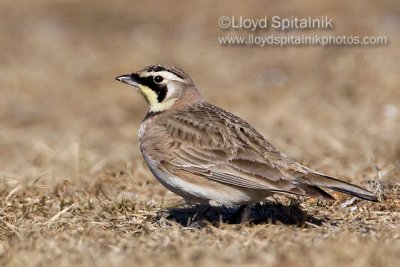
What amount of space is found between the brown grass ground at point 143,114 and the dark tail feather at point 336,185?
0.98ft

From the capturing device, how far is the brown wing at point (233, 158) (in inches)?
252

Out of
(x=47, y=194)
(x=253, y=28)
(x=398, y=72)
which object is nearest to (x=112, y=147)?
(x=47, y=194)

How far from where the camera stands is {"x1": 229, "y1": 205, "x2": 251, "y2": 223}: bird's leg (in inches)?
278

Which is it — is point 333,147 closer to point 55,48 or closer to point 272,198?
point 272,198

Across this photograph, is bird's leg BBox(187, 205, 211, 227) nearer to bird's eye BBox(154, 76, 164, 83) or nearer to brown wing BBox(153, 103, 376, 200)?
brown wing BBox(153, 103, 376, 200)

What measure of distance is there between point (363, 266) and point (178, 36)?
1229 centimetres

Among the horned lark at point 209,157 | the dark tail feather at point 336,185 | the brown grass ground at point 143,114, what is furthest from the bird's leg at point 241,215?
the dark tail feather at point 336,185

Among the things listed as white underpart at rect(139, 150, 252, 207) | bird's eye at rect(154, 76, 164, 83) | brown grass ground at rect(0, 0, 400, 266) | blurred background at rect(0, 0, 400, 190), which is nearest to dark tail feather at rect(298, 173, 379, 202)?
brown grass ground at rect(0, 0, 400, 266)

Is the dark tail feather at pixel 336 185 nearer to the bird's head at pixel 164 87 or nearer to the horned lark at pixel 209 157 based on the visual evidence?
the horned lark at pixel 209 157

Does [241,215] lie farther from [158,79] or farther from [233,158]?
[158,79]

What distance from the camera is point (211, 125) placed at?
715 cm

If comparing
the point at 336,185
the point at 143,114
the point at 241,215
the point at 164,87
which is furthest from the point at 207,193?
the point at 143,114

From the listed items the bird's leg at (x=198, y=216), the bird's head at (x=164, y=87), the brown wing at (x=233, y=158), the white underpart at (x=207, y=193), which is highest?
the bird's head at (x=164, y=87)

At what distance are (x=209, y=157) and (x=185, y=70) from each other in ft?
26.5
